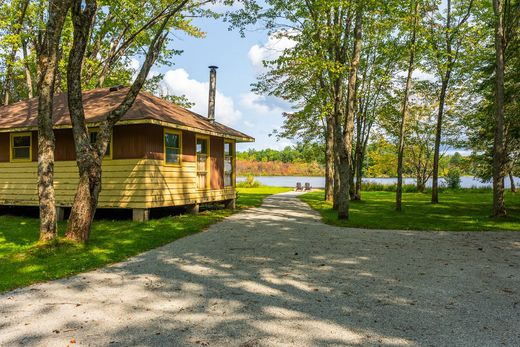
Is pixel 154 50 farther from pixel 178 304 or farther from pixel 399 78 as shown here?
pixel 399 78

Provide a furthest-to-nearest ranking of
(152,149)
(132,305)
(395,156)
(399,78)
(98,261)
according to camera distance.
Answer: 1. (395,156)
2. (399,78)
3. (152,149)
4. (98,261)
5. (132,305)

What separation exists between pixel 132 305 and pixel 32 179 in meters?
11.5

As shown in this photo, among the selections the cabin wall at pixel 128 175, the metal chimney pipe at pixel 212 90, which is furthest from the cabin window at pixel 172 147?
the metal chimney pipe at pixel 212 90

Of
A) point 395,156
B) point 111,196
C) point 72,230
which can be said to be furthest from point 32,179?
point 395,156

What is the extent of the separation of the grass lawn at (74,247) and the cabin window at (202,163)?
251 centimetres

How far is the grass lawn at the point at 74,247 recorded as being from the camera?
19.2 ft

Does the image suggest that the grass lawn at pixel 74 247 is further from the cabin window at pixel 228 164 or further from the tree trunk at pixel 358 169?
the tree trunk at pixel 358 169

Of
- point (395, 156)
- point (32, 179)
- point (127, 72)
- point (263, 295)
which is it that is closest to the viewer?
point (263, 295)

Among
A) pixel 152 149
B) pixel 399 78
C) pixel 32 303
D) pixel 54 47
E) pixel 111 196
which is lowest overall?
pixel 32 303

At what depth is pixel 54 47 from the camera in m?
7.61

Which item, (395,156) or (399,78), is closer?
(399,78)

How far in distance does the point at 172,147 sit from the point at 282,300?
30.4ft

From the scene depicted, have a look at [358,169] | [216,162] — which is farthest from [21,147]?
[358,169]

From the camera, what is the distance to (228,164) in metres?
16.3
